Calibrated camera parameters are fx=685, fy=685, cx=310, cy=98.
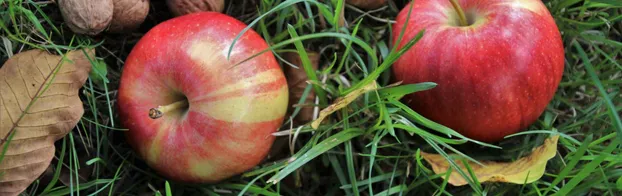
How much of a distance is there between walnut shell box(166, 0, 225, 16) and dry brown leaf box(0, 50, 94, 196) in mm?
209

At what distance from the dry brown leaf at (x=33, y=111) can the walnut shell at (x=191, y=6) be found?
8.2 inches

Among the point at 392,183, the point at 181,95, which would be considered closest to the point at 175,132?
the point at 181,95

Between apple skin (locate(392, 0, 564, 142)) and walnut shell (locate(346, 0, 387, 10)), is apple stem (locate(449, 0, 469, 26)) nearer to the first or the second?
apple skin (locate(392, 0, 564, 142))

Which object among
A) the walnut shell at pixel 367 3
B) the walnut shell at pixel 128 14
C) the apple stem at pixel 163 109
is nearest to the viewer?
the apple stem at pixel 163 109

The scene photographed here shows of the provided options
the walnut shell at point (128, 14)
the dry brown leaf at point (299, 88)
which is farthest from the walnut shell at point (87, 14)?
the dry brown leaf at point (299, 88)

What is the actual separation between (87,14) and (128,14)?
8 cm

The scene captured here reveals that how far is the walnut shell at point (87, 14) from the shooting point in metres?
1.13

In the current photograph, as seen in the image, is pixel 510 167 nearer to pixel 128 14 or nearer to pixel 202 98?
pixel 202 98

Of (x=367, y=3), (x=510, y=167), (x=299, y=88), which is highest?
(x=367, y=3)

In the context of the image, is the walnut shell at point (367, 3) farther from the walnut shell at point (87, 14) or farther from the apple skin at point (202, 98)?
the walnut shell at point (87, 14)

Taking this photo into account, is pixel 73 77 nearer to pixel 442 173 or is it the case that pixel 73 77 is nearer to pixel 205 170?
pixel 205 170

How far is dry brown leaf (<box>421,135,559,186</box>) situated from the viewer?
1.14 metres

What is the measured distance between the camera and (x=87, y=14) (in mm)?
1132

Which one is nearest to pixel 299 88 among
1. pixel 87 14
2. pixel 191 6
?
pixel 191 6
